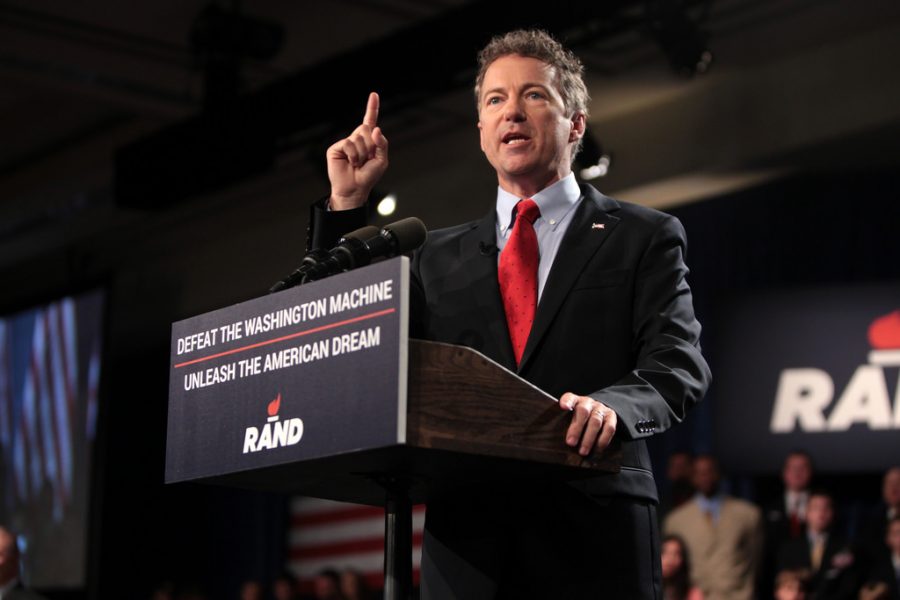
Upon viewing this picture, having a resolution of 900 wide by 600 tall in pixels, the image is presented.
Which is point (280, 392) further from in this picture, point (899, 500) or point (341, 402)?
point (899, 500)

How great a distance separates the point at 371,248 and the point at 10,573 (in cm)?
466

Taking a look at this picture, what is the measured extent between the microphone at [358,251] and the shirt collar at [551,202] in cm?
22

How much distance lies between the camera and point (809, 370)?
8016 mm

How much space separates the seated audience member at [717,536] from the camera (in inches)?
262

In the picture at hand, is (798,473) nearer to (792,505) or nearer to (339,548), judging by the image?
(792,505)

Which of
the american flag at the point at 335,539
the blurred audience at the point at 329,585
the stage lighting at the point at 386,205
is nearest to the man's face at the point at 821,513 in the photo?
the stage lighting at the point at 386,205

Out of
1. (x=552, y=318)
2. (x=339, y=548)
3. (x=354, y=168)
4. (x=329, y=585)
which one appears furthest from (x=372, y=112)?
(x=339, y=548)

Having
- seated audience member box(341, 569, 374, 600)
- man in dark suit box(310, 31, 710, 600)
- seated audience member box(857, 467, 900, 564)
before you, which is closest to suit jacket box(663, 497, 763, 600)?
seated audience member box(857, 467, 900, 564)

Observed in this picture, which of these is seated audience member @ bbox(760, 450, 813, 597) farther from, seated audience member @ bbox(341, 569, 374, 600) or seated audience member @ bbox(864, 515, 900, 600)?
seated audience member @ bbox(341, 569, 374, 600)

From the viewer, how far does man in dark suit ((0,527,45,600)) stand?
579cm

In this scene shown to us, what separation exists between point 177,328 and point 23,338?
956cm

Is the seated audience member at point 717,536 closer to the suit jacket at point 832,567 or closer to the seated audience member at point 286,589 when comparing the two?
the suit jacket at point 832,567

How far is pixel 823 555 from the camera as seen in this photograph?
21.0ft

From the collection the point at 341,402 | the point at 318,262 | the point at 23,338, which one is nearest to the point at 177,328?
the point at 318,262
